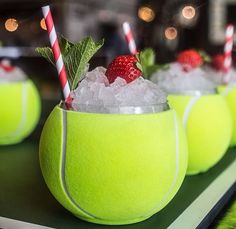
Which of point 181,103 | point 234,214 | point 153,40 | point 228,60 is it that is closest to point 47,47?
point 181,103

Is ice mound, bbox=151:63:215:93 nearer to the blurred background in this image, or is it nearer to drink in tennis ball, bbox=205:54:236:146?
drink in tennis ball, bbox=205:54:236:146

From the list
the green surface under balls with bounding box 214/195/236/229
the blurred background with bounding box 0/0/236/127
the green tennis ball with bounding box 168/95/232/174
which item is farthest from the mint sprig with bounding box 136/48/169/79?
the blurred background with bounding box 0/0/236/127

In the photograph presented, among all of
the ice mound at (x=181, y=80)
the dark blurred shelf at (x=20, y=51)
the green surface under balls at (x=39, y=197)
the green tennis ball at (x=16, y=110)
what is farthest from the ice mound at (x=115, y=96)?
the dark blurred shelf at (x=20, y=51)

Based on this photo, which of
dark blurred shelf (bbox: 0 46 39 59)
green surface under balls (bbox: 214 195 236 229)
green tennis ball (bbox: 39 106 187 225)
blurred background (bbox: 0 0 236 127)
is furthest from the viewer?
dark blurred shelf (bbox: 0 46 39 59)

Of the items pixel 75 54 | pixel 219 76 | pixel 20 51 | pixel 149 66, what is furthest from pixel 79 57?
pixel 20 51

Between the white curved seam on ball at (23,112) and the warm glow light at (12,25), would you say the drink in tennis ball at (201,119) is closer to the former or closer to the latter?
the white curved seam on ball at (23,112)

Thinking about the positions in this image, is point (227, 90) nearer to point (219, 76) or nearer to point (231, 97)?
point (231, 97)

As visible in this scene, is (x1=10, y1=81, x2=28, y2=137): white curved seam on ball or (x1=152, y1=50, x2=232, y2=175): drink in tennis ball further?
(x1=10, y1=81, x2=28, y2=137): white curved seam on ball

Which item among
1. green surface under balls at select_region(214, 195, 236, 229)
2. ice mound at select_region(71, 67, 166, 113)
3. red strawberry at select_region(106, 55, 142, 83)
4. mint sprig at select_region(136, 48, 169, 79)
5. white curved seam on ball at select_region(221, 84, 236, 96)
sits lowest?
green surface under balls at select_region(214, 195, 236, 229)
